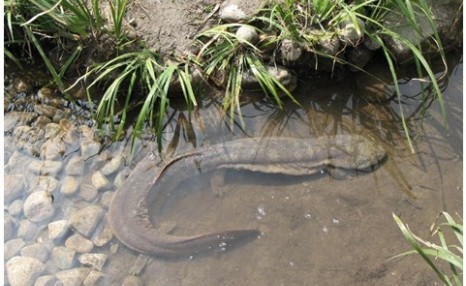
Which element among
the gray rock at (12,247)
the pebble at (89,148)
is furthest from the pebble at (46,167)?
the gray rock at (12,247)

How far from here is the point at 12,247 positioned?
392cm

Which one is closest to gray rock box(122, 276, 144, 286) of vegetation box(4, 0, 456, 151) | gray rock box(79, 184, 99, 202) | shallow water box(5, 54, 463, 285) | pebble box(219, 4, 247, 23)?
shallow water box(5, 54, 463, 285)

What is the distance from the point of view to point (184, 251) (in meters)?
3.86

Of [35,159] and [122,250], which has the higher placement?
[35,159]

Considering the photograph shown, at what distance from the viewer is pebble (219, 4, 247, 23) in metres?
4.55

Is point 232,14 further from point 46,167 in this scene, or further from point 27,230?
point 27,230

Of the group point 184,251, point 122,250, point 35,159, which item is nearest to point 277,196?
point 184,251

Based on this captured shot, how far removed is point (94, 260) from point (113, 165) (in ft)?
2.69

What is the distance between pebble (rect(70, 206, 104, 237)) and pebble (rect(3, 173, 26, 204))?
495 mm

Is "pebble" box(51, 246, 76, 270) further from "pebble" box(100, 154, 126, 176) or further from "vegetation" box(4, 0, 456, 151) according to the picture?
"vegetation" box(4, 0, 456, 151)

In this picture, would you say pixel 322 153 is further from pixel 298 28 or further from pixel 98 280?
pixel 98 280

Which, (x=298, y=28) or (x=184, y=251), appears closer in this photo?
(x=184, y=251)

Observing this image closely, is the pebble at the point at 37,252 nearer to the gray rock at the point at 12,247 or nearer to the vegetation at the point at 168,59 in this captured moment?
the gray rock at the point at 12,247

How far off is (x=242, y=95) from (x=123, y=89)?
1012 millimetres
